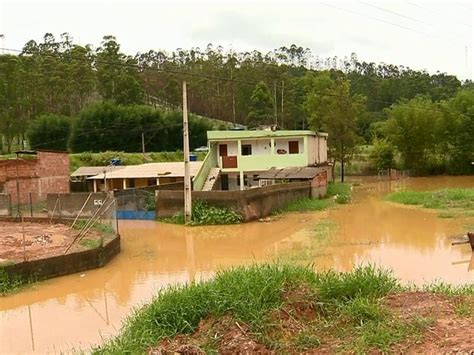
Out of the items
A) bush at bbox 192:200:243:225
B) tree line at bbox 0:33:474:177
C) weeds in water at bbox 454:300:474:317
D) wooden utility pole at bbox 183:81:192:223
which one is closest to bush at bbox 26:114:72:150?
tree line at bbox 0:33:474:177

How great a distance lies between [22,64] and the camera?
4828cm

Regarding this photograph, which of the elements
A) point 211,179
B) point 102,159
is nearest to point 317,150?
point 211,179

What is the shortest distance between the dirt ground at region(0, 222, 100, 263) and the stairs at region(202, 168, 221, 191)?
31.8ft

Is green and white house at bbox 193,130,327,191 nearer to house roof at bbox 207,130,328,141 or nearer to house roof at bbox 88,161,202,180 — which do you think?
house roof at bbox 207,130,328,141

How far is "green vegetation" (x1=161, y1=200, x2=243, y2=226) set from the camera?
22.3 m

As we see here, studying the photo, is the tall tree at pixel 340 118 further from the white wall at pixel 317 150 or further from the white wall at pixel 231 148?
the white wall at pixel 231 148

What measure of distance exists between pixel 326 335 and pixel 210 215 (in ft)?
54.0

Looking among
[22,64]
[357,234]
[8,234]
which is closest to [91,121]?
[22,64]

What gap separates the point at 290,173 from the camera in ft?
94.0

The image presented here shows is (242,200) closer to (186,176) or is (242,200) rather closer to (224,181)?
(186,176)

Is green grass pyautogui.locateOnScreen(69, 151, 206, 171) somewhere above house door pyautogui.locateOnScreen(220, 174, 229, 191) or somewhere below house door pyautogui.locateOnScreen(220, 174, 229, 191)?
above

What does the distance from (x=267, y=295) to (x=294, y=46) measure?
8581 centimetres

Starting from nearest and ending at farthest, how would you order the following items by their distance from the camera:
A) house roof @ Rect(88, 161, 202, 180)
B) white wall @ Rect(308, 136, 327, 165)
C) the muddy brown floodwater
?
the muddy brown floodwater → house roof @ Rect(88, 161, 202, 180) → white wall @ Rect(308, 136, 327, 165)

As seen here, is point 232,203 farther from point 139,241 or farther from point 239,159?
point 239,159
